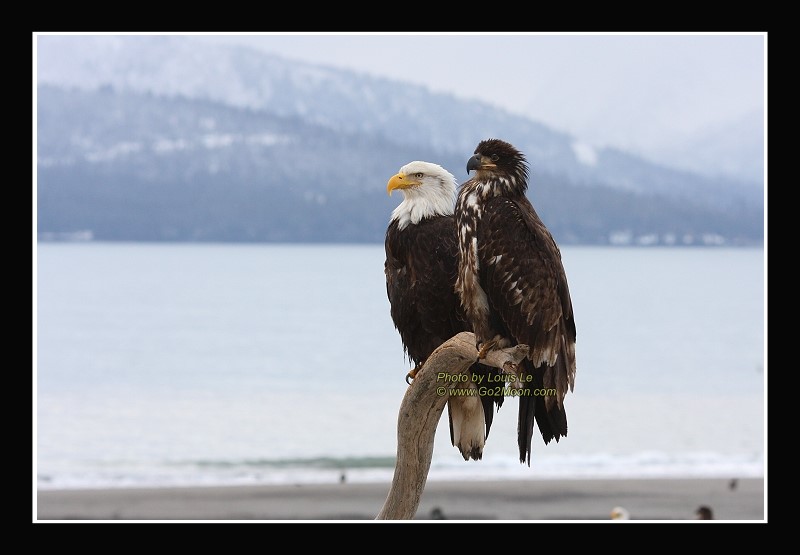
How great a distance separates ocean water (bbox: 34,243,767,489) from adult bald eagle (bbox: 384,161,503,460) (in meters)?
0.42

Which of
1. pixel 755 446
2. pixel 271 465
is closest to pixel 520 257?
pixel 271 465

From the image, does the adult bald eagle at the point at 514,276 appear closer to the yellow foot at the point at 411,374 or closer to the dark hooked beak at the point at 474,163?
the dark hooked beak at the point at 474,163

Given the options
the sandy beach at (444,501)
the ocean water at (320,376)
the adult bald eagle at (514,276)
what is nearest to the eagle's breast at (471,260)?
the adult bald eagle at (514,276)

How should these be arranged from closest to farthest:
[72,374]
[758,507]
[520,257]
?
[520,257] → [758,507] → [72,374]

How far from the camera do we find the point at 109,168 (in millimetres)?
22562

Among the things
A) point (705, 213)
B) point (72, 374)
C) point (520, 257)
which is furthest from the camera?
point (705, 213)

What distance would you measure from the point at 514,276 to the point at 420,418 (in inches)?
32.2

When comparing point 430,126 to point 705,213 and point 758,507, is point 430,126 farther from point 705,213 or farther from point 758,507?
point 758,507

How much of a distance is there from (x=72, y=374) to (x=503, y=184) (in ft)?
47.7

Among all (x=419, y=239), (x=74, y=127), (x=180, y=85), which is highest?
(x=180, y=85)

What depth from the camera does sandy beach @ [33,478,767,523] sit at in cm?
950

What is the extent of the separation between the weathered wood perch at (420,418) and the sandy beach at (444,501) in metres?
4.69

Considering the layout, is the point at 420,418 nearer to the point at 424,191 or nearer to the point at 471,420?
the point at 471,420

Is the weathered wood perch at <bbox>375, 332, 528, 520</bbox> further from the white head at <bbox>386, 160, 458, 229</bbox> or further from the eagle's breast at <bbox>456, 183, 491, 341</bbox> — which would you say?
the white head at <bbox>386, 160, 458, 229</bbox>
